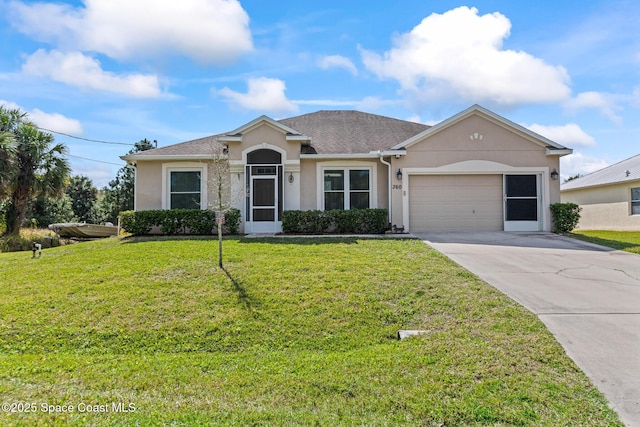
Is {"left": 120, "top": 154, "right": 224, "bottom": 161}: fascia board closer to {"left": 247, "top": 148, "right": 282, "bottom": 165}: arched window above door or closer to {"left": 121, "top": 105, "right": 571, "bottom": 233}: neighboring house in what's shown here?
{"left": 121, "top": 105, "right": 571, "bottom": 233}: neighboring house

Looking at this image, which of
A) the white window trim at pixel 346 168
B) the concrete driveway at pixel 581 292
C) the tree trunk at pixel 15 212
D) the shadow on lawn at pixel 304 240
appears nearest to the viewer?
the concrete driveway at pixel 581 292

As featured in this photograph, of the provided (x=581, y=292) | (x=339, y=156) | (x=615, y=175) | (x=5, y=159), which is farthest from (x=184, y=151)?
(x=615, y=175)

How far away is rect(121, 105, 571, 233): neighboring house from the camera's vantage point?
13.6 m

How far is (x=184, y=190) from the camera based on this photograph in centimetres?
1470

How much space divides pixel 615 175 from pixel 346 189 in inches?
700

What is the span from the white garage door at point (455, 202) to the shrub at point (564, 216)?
1.87 m

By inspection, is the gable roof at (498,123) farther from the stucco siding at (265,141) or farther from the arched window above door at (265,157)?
the arched window above door at (265,157)

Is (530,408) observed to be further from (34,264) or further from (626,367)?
(34,264)

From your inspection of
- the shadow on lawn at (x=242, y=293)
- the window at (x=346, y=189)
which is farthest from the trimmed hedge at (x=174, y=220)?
the shadow on lawn at (x=242, y=293)

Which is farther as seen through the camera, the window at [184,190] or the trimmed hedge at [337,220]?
the window at [184,190]

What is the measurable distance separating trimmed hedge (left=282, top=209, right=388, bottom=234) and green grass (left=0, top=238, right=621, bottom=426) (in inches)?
204

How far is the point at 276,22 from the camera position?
11.4 m

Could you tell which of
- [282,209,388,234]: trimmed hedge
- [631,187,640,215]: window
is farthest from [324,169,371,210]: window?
[631,187,640,215]: window

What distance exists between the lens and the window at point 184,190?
14.7 m
